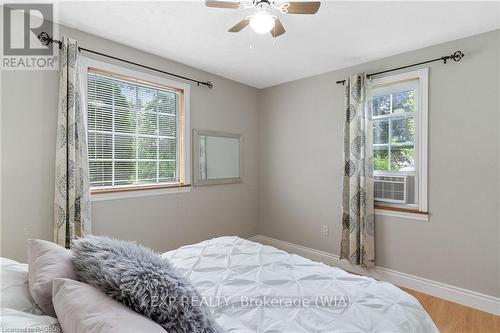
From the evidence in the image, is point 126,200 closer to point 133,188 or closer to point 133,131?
point 133,188

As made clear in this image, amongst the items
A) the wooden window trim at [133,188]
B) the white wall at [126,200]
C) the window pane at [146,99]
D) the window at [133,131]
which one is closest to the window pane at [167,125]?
the window at [133,131]

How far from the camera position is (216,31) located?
232 centimetres

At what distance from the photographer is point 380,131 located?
2.97 metres

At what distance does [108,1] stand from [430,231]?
3492 millimetres

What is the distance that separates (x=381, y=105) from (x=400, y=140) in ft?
1.52

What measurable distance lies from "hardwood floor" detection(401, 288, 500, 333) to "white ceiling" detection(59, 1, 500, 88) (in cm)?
249

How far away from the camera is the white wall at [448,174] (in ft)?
7.47

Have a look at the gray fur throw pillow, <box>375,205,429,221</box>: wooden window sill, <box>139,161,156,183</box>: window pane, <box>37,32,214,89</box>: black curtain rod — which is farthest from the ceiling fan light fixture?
<box>375,205,429,221</box>: wooden window sill

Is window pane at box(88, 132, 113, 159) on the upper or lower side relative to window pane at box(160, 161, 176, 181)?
upper

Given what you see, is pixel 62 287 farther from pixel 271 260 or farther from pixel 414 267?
pixel 414 267

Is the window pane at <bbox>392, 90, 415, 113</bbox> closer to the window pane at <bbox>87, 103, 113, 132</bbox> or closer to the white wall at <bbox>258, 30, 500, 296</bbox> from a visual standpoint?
the white wall at <bbox>258, 30, 500, 296</bbox>

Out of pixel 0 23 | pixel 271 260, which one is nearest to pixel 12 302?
pixel 271 260

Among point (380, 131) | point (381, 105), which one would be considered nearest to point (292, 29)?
point (381, 105)

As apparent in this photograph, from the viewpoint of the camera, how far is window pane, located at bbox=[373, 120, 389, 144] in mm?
2930
